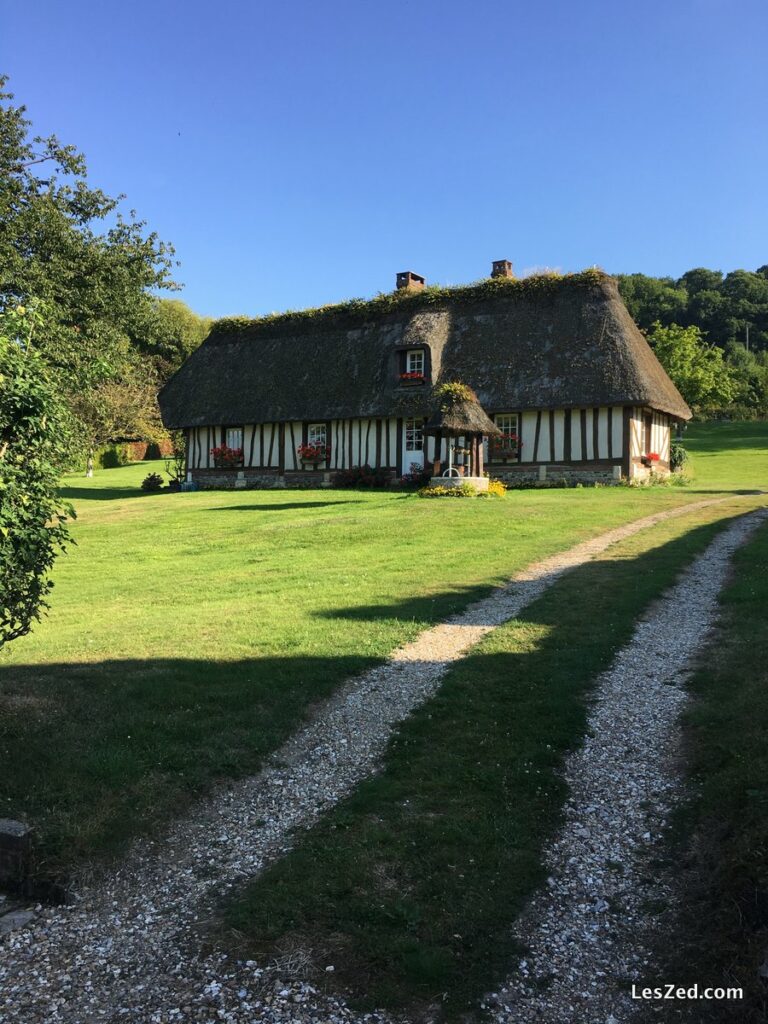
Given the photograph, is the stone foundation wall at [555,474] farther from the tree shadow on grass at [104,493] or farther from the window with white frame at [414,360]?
the tree shadow on grass at [104,493]

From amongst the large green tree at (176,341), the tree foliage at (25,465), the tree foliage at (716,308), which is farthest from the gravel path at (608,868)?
the tree foliage at (716,308)

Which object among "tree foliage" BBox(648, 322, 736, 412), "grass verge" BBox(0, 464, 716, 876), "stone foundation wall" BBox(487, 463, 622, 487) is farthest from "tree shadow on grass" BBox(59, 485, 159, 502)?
"tree foliage" BBox(648, 322, 736, 412)

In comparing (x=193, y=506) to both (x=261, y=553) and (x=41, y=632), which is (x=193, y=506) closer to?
(x=261, y=553)

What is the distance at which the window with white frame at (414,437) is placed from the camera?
2698cm

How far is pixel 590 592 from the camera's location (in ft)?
31.2

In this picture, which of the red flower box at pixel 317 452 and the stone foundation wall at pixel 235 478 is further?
the stone foundation wall at pixel 235 478

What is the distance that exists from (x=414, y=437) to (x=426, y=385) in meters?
1.98

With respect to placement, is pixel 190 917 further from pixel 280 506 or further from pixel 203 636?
pixel 280 506

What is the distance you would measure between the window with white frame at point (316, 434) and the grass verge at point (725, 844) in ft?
77.6

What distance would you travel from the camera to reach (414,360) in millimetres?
27797

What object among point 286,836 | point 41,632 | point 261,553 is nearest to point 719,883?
point 286,836

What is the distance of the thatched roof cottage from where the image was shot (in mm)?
24812

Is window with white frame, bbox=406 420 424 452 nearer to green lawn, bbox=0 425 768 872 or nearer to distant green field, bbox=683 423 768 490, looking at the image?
green lawn, bbox=0 425 768 872
